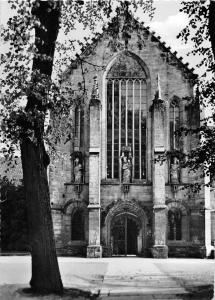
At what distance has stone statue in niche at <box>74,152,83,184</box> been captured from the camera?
3160 cm

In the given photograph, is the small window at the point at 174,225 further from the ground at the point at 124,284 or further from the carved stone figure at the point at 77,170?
the ground at the point at 124,284

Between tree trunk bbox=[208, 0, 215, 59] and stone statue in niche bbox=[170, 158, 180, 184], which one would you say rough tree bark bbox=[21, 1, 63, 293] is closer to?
tree trunk bbox=[208, 0, 215, 59]

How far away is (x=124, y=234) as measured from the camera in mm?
31750

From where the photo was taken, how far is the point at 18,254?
32688 mm

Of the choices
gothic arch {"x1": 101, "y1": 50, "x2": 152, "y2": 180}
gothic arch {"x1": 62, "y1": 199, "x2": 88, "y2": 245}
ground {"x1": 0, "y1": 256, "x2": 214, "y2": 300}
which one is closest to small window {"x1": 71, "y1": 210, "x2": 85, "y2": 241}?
gothic arch {"x1": 62, "y1": 199, "x2": 88, "y2": 245}

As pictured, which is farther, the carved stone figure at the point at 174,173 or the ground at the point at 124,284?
the carved stone figure at the point at 174,173

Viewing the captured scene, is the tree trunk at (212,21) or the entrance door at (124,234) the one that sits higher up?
the tree trunk at (212,21)

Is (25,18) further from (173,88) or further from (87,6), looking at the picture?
(173,88)

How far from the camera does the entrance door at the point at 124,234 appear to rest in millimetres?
31547

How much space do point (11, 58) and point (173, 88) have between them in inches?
910

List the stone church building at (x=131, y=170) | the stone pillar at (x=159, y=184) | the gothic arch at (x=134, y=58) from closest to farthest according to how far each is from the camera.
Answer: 1. the stone pillar at (x=159, y=184)
2. the stone church building at (x=131, y=170)
3. the gothic arch at (x=134, y=58)

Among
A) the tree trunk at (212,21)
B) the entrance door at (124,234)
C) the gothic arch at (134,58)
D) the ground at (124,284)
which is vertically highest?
the gothic arch at (134,58)

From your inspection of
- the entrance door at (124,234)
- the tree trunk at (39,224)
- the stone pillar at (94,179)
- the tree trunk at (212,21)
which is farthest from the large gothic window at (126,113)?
the tree trunk at (212,21)

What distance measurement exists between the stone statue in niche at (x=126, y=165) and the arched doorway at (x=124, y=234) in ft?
7.48
